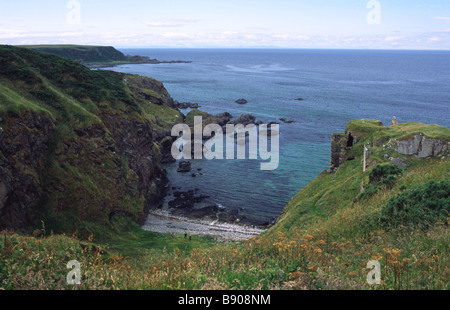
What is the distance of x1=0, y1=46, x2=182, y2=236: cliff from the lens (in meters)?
30.2

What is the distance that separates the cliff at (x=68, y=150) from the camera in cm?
3022

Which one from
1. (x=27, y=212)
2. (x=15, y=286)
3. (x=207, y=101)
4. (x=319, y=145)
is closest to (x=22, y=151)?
(x=27, y=212)

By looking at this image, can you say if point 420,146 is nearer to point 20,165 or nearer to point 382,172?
point 382,172

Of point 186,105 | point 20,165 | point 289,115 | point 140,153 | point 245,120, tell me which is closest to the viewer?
point 20,165

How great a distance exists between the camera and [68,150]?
115 ft

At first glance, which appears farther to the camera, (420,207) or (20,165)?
(20,165)

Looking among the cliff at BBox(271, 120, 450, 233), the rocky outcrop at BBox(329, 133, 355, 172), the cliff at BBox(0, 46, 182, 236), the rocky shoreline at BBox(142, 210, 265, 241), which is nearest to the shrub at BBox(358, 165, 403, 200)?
the cliff at BBox(271, 120, 450, 233)

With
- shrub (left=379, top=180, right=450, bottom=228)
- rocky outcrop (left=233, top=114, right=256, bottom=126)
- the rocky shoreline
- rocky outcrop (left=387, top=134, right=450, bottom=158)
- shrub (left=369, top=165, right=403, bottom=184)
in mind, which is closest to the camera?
shrub (left=379, top=180, right=450, bottom=228)

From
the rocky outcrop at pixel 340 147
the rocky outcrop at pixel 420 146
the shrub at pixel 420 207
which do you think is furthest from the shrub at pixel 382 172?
the rocky outcrop at pixel 340 147

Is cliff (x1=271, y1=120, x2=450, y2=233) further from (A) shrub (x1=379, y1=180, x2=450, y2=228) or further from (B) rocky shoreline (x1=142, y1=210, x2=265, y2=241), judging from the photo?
(B) rocky shoreline (x1=142, y1=210, x2=265, y2=241)

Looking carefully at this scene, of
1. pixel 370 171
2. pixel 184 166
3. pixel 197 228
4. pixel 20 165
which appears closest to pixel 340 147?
pixel 370 171

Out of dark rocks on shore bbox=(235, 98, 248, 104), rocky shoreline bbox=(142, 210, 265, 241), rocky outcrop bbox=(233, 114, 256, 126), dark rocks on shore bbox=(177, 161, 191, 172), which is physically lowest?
rocky shoreline bbox=(142, 210, 265, 241)

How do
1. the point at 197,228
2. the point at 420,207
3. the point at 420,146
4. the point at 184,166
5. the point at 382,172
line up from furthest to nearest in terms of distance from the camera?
1. the point at 184,166
2. the point at 197,228
3. the point at 420,146
4. the point at 382,172
5. the point at 420,207

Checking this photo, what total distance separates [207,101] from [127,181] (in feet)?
262
